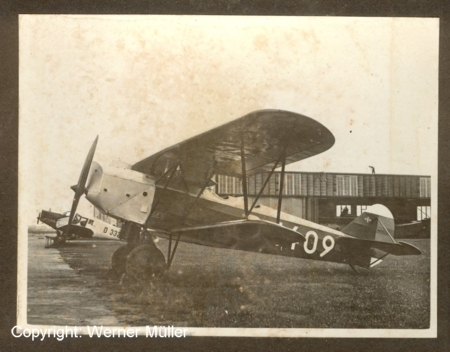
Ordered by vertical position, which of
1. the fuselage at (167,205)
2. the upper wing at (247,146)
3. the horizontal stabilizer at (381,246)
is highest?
the upper wing at (247,146)

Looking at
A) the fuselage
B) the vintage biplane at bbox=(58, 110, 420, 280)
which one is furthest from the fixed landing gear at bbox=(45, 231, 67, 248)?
the fuselage

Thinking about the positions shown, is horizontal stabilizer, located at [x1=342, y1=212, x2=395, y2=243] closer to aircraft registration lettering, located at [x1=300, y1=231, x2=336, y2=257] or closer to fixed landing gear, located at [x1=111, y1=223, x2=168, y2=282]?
aircraft registration lettering, located at [x1=300, y1=231, x2=336, y2=257]

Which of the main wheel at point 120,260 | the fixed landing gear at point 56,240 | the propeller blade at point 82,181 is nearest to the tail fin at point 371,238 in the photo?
the main wheel at point 120,260

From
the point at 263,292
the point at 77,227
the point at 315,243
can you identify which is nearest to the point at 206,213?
the point at 263,292

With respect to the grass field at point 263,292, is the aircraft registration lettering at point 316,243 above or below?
above

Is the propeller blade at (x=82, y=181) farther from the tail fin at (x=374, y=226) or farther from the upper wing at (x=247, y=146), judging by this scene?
the tail fin at (x=374, y=226)

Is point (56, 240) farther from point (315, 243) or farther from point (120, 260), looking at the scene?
point (315, 243)
